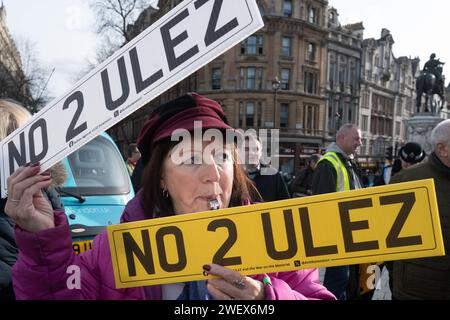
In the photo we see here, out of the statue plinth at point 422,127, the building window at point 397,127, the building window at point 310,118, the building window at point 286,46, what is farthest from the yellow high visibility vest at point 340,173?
A: the building window at point 397,127

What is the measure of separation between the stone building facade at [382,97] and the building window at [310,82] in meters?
11.1

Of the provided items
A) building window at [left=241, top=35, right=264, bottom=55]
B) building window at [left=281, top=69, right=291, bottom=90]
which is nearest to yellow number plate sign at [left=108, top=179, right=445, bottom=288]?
building window at [left=241, top=35, right=264, bottom=55]

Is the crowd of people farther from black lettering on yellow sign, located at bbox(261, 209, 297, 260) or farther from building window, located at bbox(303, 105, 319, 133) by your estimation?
building window, located at bbox(303, 105, 319, 133)

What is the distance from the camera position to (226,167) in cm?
140

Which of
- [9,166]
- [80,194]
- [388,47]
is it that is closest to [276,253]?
[9,166]

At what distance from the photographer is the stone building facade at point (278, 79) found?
3797 cm

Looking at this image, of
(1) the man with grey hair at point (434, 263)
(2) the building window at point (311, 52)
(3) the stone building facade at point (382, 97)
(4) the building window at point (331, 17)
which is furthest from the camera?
(3) the stone building facade at point (382, 97)

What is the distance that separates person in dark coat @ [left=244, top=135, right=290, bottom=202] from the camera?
453cm

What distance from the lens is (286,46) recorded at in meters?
39.1

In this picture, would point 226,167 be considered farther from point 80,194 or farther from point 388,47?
point 388,47

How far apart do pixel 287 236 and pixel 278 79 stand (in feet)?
121

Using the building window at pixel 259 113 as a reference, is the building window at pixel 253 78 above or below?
above

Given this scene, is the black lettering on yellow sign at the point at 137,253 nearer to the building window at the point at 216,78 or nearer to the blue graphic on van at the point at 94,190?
the blue graphic on van at the point at 94,190

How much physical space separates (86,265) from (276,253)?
2.38 feet
